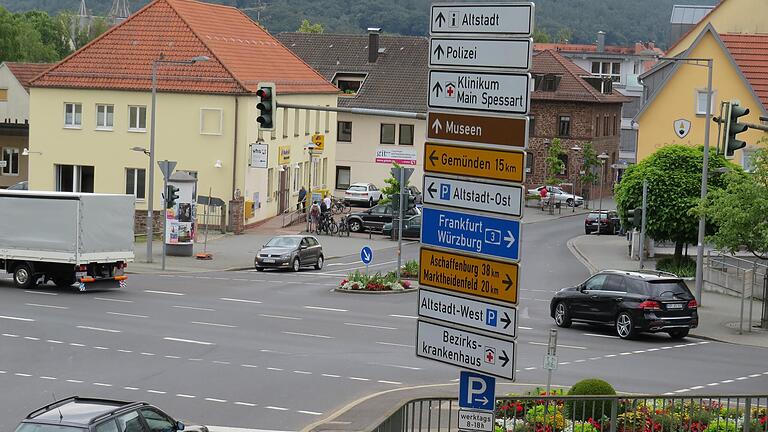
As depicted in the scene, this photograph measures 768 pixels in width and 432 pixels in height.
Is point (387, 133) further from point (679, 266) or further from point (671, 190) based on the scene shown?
point (679, 266)

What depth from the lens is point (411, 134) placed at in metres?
78.5

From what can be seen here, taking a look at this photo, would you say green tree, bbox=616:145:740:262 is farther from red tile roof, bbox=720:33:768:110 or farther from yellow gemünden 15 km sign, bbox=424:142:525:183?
yellow gemünden 15 km sign, bbox=424:142:525:183

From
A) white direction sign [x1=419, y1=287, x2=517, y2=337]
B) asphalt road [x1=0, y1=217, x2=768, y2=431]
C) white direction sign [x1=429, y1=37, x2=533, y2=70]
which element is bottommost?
asphalt road [x1=0, y1=217, x2=768, y2=431]

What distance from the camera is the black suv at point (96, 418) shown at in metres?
14.7

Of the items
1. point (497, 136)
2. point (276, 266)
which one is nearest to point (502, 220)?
point (497, 136)

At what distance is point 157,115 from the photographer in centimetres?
5800

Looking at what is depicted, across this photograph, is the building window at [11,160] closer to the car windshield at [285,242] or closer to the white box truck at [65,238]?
the car windshield at [285,242]

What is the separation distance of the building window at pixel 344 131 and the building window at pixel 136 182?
2305cm

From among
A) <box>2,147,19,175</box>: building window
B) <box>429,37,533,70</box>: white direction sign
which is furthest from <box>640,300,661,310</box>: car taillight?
<box>2,147,19,175</box>: building window

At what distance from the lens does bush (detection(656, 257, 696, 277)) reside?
45531mm

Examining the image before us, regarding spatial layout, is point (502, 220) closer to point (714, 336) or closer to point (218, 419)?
point (218, 419)

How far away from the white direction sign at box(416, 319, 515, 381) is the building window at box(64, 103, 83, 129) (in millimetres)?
53171

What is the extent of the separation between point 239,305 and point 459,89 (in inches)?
1063

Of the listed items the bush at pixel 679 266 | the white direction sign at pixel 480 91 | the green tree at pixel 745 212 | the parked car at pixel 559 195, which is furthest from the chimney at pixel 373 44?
the white direction sign at pixel 480 91
